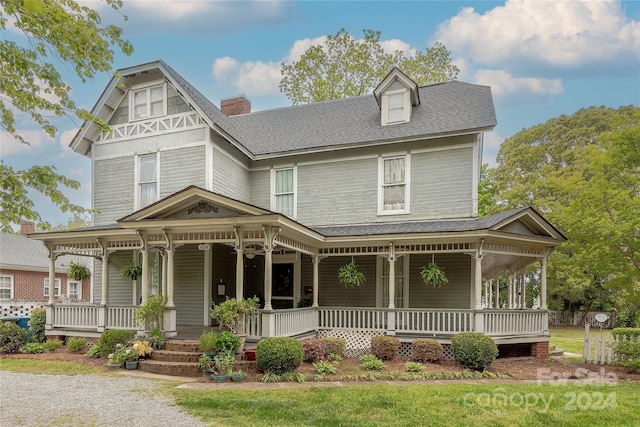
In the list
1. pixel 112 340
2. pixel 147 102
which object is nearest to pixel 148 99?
pixel 147 102

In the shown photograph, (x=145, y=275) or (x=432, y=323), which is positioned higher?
(x=145, y=275)

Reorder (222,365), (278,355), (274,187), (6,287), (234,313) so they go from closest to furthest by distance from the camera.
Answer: (278,355), (222,365), (234,313), (274,187), (6,287)

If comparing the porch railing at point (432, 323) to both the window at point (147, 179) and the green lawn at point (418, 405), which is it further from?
the window at point (147, 179)

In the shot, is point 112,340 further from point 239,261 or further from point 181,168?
point 181,168

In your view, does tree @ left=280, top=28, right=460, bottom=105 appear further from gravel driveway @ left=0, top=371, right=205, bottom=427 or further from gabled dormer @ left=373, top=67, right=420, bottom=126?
gravel driveway @ left=0, top=371, right=205, bottom=427

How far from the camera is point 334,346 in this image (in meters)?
11.4

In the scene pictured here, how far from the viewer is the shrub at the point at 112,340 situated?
37.8 ft

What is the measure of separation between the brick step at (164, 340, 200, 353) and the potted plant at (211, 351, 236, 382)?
3.80 ft

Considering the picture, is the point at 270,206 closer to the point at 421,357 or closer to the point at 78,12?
the point at 421,357

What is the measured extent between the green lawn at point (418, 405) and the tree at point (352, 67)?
68.8 ft

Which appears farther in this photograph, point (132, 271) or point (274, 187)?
point (274, 187)

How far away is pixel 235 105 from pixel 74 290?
1913cm

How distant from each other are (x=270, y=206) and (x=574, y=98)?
26898mm

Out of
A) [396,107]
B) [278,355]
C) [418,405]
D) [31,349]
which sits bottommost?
[31,349]
